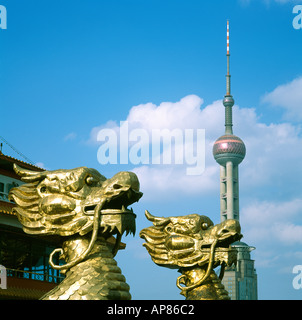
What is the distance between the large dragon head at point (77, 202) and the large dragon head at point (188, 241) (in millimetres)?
4287

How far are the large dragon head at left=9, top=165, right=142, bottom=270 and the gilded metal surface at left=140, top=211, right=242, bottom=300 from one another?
429cm

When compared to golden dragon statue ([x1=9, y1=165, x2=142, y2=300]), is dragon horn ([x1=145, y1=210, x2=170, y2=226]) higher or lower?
higher

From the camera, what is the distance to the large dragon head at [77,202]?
29.4ft

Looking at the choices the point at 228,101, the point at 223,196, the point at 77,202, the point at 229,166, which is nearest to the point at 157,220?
the point at 77,202

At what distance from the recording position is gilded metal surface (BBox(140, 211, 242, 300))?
1341cm

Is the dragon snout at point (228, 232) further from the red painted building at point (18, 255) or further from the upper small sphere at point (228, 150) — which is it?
the upper small sphere at point (228, 150)

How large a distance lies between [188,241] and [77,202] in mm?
4723

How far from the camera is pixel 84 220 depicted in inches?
356

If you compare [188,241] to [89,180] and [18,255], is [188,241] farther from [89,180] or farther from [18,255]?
[18,255]

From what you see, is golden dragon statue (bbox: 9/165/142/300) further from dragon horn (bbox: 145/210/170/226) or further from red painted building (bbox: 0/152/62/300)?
red painted building (bbox: 0/152/62/300)

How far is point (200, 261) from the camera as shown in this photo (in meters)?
13.4

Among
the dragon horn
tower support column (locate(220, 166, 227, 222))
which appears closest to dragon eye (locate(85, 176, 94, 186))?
the dragon horn
